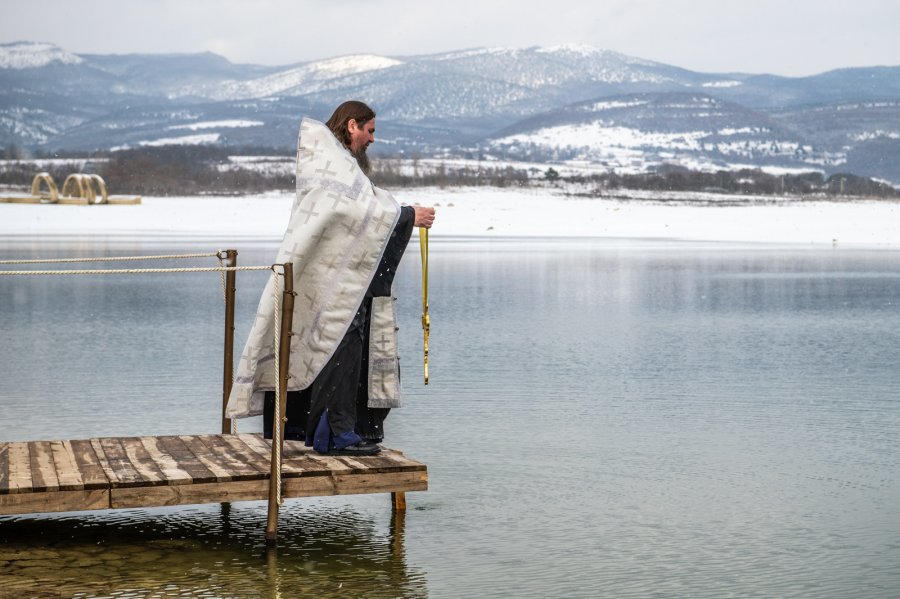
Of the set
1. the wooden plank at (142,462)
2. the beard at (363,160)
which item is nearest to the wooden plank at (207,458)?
the wooden plank at (142,462)

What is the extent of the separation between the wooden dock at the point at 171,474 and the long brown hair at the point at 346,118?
1629 millimetres

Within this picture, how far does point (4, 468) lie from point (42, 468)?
0.19m

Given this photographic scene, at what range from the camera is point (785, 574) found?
6.88 metres

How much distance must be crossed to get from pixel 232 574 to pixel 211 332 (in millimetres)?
9440

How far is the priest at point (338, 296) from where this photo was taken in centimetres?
738

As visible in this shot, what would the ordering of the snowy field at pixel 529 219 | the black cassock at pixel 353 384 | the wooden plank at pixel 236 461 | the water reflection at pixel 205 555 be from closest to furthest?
the water reflection at pixel 205 555, the wooden plank at pixel 236 461, the black cassock at pixel 353 384, the snowy field at pixel 529 219

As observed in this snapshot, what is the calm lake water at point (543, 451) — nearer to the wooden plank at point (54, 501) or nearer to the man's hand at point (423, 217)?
the wooden plank at point (54, 501)

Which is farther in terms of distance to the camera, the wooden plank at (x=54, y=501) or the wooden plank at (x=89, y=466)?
the wooden plank at (x=89, y=466)

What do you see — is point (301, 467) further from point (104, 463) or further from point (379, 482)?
point (104, 463)

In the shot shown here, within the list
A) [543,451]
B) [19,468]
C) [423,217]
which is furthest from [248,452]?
[543,451]

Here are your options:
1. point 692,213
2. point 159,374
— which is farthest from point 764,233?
point 159,374

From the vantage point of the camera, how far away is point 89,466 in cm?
746

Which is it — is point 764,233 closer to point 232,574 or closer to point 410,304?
point 410,304

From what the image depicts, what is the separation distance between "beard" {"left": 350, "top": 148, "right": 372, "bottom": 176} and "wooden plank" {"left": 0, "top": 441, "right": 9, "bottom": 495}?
2.30m
